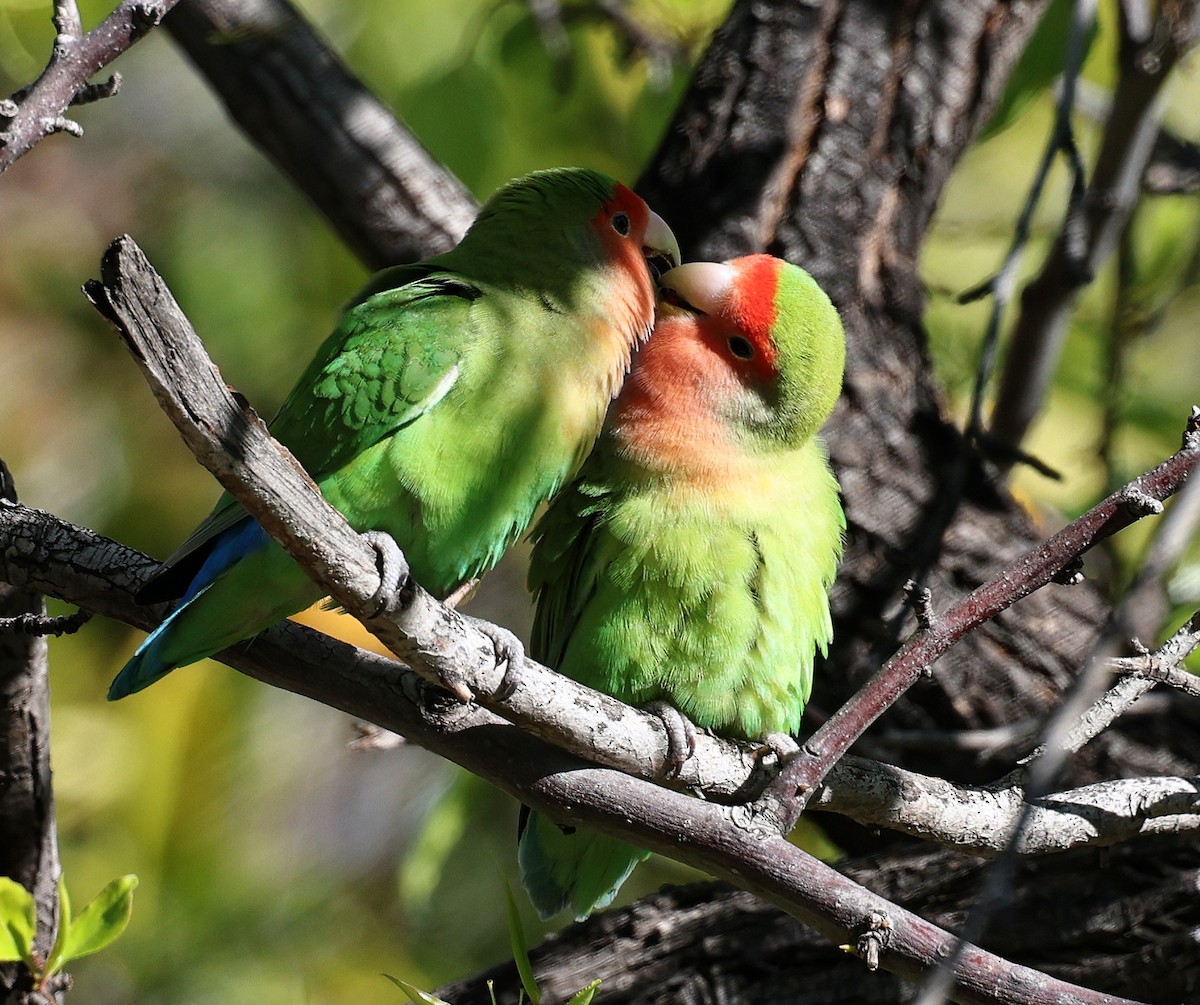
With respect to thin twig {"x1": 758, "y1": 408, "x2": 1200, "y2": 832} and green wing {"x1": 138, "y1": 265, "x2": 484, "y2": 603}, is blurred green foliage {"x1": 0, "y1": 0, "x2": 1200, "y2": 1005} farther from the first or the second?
thin twig {"x1": 758, "y1": 408, "x2": 1200, "y2": 832}

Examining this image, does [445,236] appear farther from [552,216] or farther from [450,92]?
[552,216]

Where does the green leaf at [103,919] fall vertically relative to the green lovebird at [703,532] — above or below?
above

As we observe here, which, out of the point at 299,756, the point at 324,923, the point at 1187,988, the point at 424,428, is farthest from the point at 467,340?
the point at 324,923

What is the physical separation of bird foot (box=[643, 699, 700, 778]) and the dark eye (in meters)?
0.77

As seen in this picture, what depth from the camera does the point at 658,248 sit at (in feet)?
9.77

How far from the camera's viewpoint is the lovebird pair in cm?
238

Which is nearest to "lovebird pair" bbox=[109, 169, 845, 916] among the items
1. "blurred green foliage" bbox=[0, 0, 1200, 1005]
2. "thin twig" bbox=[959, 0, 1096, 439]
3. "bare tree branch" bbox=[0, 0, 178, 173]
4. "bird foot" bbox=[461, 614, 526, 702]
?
"bird foot" bbox=[461, 614, 526, 702]

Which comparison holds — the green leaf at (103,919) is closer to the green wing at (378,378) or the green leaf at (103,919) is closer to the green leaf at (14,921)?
the green leaf at (14,921)

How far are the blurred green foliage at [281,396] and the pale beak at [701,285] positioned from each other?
39.4 inches

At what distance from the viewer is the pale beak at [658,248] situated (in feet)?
9.71

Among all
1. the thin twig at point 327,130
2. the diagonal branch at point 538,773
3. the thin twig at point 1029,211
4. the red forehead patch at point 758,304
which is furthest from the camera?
the thin twig at point 327,130

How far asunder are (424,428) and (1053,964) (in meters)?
1.76

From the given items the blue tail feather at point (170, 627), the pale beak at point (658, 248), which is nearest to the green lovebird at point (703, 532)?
the pale beak at point (658, 248)

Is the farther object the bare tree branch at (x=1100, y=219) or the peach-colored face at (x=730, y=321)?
the bare tree branch at (x=1100, y=219)
